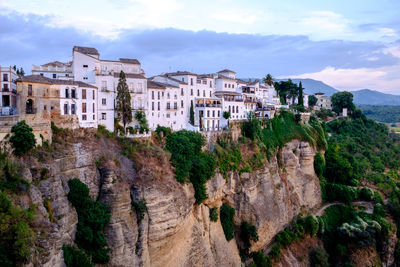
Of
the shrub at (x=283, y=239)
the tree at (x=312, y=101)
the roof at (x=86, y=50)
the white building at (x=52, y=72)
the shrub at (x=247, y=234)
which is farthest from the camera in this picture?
the tree at (x=312, y=101)

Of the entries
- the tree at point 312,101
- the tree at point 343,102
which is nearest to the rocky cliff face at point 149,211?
the tree at point 343,102

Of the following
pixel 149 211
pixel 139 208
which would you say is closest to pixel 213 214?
pixel 149 211

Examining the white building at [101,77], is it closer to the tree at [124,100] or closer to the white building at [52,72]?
the white building at [52,72]

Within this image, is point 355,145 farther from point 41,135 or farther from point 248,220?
point 41,135

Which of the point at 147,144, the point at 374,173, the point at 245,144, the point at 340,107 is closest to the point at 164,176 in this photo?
the point at 147,144

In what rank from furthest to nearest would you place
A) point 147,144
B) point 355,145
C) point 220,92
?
point 355,145, point 220,92, point 147,144

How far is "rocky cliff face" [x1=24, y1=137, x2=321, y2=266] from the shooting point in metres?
21.4

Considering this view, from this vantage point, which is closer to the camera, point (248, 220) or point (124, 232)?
point (124, 232)

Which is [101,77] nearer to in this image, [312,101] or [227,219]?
[227,219]

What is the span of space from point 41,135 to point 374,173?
50.8 m

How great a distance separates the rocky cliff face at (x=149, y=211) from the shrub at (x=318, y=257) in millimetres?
5112

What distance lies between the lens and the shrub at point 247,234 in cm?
3748

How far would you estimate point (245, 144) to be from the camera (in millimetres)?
42969

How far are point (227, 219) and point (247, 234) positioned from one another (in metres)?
3.39
